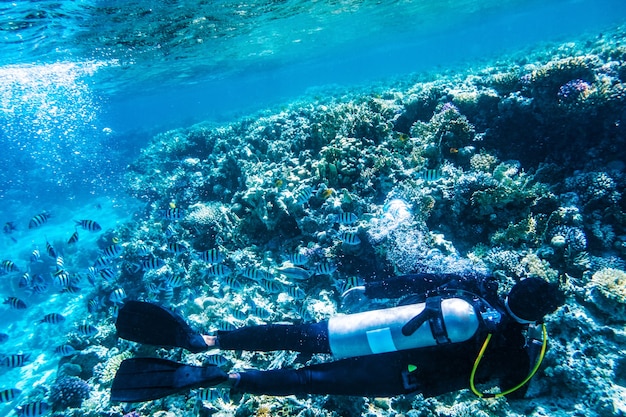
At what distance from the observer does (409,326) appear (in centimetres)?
339

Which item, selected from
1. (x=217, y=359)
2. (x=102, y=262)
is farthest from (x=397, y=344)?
(x=102, y=262)

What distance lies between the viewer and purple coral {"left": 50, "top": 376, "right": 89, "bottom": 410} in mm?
6102

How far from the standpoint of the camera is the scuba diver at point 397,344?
10.6 ft

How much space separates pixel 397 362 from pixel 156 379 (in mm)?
2682

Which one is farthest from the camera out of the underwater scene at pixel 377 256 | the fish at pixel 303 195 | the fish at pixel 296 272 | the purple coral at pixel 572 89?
the purple coral at pixel 572 89

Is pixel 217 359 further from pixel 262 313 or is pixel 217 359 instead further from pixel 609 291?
pixel 609 291

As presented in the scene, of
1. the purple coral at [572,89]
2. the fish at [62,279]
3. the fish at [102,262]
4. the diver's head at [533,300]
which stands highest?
the purple coral at [572,89]

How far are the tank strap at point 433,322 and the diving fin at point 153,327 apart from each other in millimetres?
2625

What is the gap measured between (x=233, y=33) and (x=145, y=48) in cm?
613

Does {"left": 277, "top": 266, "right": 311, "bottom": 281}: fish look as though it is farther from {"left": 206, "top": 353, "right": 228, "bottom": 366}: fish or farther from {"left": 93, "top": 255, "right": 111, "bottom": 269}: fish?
{"left": 93, "top": 255, "right": 111, "bottom": 269}: fish

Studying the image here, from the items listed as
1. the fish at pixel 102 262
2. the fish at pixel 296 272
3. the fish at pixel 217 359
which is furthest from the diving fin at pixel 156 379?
the fish at pixel 102 262

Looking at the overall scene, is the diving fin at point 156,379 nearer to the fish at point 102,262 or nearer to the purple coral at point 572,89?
the fish at point 102,262

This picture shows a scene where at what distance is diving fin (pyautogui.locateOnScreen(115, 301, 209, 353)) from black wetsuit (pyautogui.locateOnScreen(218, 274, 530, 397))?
0.46 meters

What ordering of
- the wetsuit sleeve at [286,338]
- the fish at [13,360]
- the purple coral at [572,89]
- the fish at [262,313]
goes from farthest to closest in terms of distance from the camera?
the purple coral at [572,89] < the fish at [13,360] < the fish at [262,313] < the wetsuit sleeve at [286,338]
